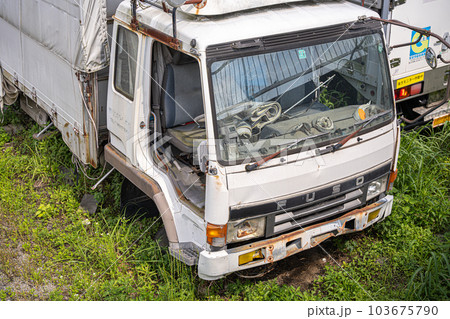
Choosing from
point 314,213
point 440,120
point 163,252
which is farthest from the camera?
point 440,120

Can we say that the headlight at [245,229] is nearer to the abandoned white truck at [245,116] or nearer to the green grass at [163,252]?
the abandoned white truck at [245,116]

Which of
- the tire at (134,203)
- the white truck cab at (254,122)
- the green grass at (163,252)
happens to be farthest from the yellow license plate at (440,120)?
the tire at (134,203)

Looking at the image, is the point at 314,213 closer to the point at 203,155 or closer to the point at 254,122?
the point at 254,122

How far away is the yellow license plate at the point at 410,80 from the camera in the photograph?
21.0 ft

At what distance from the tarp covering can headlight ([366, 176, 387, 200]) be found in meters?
2.64

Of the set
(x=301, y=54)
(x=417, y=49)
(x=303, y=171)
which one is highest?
(x=301, y=54)

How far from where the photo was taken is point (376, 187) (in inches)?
201

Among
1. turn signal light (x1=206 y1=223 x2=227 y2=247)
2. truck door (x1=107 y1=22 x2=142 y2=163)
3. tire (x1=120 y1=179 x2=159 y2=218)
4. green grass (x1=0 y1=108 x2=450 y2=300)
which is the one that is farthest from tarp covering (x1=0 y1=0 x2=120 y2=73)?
turn signal light (x1=206 y1=223 x2=227 y2=247)

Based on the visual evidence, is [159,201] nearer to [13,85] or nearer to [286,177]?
[286,177]

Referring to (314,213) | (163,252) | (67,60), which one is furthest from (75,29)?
(314,213)

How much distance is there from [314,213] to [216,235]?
0.85 meters

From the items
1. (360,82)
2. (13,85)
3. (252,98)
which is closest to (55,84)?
(13,85)

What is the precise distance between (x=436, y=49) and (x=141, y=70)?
3501 millimetres

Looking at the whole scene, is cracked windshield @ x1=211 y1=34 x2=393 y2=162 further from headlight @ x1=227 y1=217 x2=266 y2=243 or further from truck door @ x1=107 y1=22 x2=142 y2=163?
truck door @ x1=107 y1=22 x2=142 y2=163
